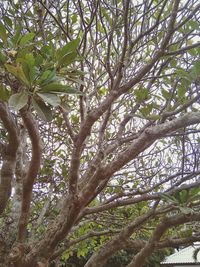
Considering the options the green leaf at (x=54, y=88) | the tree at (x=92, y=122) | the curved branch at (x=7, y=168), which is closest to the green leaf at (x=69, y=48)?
the tree at (x=92, y=122)

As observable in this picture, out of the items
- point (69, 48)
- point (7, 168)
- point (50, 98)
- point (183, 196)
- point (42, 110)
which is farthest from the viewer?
point (7, 168)

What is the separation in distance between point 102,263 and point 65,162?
153 centimetres

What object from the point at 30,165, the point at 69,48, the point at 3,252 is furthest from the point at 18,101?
the point at 3,252

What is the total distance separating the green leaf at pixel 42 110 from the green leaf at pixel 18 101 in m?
0.05

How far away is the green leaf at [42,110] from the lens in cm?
127

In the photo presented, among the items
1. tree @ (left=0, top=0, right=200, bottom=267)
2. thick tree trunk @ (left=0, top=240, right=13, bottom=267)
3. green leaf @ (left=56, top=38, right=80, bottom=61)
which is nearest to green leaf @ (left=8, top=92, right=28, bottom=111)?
tree @ (left=0, top=0, right=200, bottom=267)

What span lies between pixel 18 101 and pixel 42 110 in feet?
0.40

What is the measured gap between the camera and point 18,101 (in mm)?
1195

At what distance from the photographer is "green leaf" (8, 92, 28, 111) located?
1168 millimetres

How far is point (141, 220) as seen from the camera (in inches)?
90.6

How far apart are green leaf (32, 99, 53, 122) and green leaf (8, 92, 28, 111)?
50 mm

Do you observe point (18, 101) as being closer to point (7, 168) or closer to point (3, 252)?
point (7, 168)

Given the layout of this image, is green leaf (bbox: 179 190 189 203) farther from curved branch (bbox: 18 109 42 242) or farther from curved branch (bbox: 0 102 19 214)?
curved branch (bbox: 0 102 19 214)

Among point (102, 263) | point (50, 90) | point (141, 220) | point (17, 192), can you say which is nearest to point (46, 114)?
point (50, 90)
